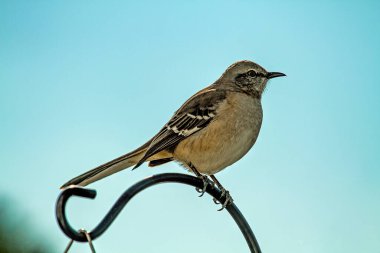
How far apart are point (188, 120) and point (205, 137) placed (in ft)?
1.42

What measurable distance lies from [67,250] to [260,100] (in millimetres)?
4361

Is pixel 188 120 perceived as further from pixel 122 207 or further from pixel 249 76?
pixel 122 207

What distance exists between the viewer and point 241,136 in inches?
221

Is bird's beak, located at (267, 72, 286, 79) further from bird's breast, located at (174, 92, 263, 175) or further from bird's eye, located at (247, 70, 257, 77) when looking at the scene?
bird's breast, located at (174, 92, 263, 175)

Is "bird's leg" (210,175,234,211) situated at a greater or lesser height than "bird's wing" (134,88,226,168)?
lesser

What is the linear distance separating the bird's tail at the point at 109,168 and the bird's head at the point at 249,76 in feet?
4.93

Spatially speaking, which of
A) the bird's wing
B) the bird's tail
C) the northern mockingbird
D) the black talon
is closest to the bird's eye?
the northern mockingbird

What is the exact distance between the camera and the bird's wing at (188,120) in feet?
18.6

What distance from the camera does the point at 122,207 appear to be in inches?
112

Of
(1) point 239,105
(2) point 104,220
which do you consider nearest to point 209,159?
(1) point 239,105

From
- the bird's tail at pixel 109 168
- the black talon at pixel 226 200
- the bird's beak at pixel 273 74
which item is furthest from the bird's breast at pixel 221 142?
the bird's beak at pixel 273 74

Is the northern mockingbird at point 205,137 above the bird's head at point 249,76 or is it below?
below

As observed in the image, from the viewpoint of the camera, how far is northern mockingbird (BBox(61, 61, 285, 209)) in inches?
218

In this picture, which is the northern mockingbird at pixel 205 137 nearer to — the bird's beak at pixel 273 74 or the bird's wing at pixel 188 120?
the bird's wing at pixel 188 120
